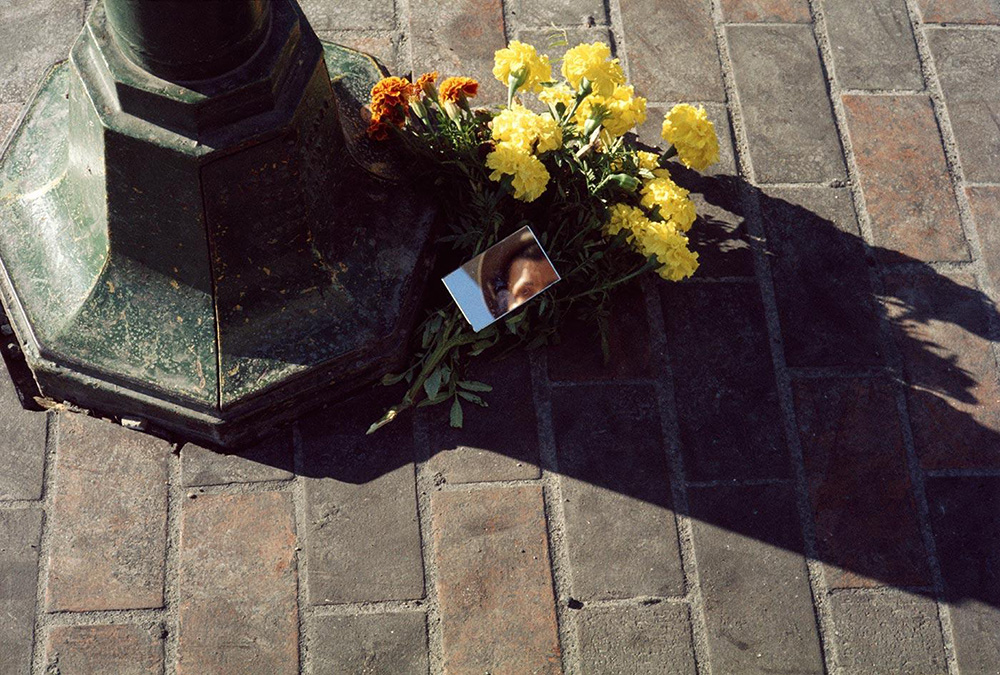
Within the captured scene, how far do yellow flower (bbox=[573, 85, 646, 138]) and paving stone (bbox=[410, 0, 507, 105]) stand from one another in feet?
1.63

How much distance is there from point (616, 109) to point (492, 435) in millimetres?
933

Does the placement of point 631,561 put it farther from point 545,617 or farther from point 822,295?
point 822,295

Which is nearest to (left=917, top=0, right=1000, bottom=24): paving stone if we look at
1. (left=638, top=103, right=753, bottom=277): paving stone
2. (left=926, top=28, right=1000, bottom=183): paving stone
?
(left=926, top=28, right=1000, bottom=183): paving stone

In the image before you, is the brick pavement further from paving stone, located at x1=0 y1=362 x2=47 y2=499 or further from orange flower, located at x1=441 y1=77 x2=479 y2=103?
orange flower, located at x1=441 y1=77 x2=479 y2=103

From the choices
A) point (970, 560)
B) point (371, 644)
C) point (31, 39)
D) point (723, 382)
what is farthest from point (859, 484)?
point (31, 39)

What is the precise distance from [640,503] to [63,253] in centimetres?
165

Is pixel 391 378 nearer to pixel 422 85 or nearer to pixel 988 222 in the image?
pixel 422 85

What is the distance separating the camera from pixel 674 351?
2891 mm

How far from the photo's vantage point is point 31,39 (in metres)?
3.14

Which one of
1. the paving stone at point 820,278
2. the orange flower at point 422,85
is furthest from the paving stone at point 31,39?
the paving stone at point 820,278

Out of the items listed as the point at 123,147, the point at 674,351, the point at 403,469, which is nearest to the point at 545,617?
the point at 403,469

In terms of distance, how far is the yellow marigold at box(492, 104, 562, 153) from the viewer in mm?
2592

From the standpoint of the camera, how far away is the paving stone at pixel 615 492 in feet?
8.63

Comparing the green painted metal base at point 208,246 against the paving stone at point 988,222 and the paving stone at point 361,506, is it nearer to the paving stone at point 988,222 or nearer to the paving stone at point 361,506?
the paving stone at point 361,506
